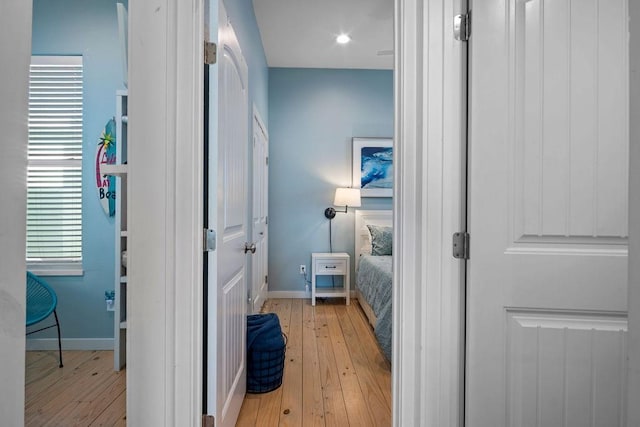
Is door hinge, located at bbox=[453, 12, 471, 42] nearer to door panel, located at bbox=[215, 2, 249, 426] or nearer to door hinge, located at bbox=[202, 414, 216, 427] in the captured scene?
door panel, located at bbox=[215, 2, 249, 426]

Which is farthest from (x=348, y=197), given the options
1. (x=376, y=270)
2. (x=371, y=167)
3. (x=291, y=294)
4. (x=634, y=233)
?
(x=634, y=233)

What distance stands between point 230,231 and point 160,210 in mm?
452

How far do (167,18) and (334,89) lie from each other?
3.35 m

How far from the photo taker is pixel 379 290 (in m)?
2.71

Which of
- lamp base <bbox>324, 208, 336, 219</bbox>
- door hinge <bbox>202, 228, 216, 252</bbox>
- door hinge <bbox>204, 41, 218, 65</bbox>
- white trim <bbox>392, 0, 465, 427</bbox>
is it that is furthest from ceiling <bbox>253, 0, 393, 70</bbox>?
door hinge <bbox>202, 228, 216, 252</bbox>

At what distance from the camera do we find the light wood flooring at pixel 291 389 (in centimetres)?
171

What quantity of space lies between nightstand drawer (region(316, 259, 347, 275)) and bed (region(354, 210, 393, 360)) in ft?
0.64

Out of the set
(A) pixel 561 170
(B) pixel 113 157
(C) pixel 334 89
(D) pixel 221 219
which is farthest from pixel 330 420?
(C) pixel 334 89

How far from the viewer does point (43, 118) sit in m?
2.58

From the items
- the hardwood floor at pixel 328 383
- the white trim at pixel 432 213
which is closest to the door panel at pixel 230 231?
the hardwood floor at pixel 328 383

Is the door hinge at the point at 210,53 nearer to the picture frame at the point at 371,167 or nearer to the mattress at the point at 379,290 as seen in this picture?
the mattress at the point at 379,290

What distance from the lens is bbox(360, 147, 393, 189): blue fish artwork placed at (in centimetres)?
417

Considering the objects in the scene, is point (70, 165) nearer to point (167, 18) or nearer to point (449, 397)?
point (167, 18)

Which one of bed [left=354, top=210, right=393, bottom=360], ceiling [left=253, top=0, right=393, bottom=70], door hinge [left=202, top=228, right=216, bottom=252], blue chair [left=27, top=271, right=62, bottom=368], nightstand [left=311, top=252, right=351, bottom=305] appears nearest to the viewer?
door hinge [left=202, top=228, right=216, bottom=252]
